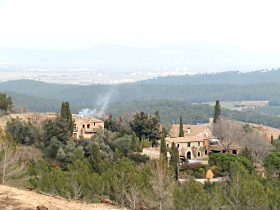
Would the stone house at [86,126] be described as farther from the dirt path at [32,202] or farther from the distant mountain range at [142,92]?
the distant mountain range at [142,92]

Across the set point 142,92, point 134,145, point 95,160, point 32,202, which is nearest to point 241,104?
point 142,92

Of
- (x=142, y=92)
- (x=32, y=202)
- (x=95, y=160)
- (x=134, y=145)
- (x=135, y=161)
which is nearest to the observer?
(x=32, y=202)

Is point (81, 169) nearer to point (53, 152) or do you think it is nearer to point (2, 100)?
point (53, 152)

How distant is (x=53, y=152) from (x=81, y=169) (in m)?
11.1

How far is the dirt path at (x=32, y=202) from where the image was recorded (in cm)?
1541

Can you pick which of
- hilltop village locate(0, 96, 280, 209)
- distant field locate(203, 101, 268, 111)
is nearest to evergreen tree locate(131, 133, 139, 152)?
hilltop village locate(0, 96, 280, 209)

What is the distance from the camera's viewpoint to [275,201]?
2423 cm

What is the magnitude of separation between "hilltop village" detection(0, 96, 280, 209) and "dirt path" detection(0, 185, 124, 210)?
2473 mm

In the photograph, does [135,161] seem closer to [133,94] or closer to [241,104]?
[241,104]

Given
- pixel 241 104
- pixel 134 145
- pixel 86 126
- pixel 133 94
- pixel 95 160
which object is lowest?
pixel 241 104

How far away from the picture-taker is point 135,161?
125ft

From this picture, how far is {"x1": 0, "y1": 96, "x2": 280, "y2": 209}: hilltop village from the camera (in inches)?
893

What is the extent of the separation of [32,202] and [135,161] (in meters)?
22.5

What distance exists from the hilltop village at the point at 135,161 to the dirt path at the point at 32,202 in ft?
8.11
